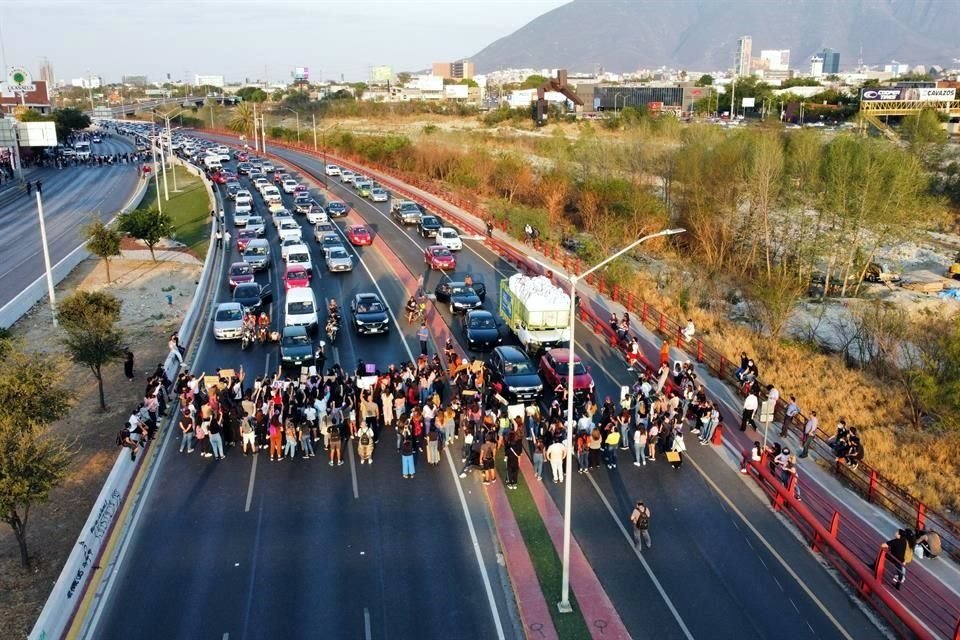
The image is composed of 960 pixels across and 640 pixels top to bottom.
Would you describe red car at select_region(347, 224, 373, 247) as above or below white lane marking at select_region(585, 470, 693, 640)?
above

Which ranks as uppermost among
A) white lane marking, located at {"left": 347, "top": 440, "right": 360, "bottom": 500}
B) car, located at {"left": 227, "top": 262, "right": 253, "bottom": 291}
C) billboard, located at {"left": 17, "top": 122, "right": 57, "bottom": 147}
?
billboard, located at {"left": 17, "top": 122, "right": 57, "bottom": 147}

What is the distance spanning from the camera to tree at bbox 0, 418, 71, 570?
1507cm

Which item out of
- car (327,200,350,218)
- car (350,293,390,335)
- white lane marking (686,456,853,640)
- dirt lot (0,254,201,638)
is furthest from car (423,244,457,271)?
white lane marking (686,456,853,640)

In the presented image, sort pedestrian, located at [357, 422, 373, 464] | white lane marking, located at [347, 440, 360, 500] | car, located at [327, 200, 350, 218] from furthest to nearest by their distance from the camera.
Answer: car, located at [327, 200, 350, 218] → pedestrian, located at [357, 422, 373, 464] → white lane marking, located at [347, 440, 360, 500]

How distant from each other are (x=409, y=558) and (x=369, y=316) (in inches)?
618

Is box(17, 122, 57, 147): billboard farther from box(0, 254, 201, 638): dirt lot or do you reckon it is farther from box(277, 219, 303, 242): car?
box(277, 219, 303, 242): car

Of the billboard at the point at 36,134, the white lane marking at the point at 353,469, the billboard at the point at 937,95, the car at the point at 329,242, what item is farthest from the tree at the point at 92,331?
the billboard at the point at 937,95

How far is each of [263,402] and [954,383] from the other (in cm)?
1836

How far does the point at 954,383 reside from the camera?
20953 millimetres

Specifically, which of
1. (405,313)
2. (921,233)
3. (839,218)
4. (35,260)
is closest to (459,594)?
(405,313)

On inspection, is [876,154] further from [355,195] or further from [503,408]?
[355,195]

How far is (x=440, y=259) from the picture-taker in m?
42.2

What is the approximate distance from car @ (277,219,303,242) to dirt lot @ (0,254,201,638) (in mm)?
5302

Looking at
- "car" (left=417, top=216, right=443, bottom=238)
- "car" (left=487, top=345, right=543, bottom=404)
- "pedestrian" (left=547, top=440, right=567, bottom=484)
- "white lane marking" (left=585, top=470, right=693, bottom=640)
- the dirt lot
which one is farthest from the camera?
"car" (left=417, top=216, right=443, bottom=238)
